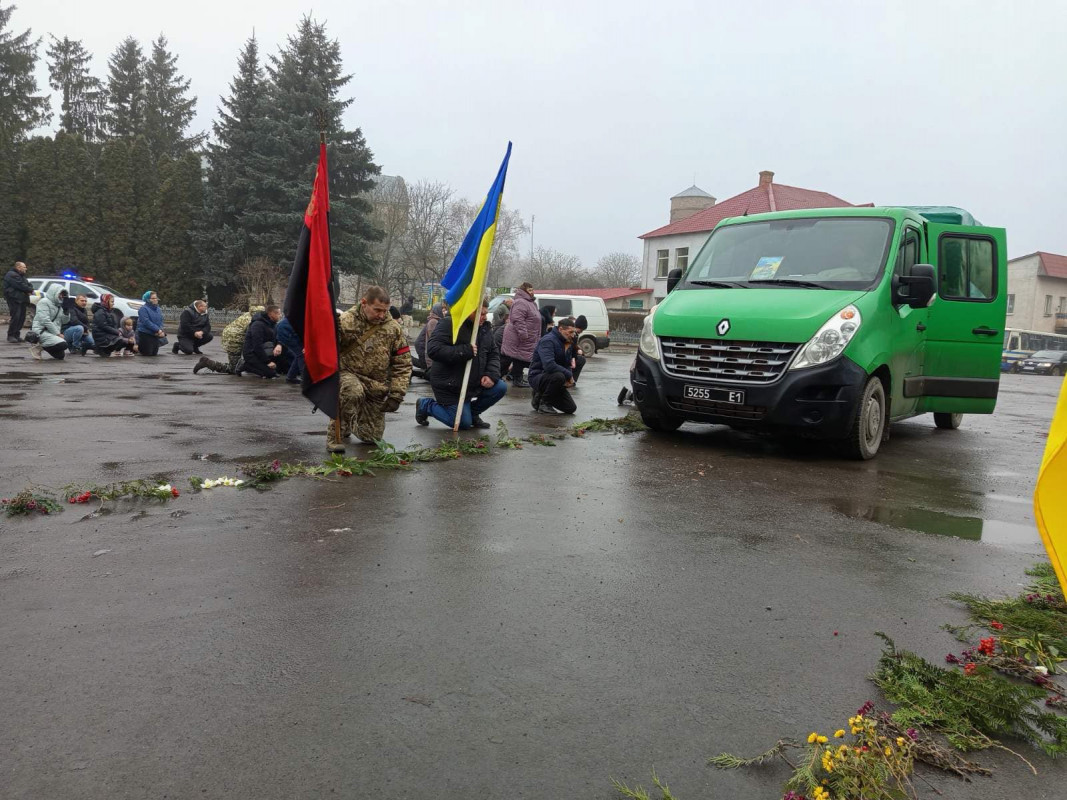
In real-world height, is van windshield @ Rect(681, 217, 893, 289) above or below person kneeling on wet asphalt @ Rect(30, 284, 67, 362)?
above

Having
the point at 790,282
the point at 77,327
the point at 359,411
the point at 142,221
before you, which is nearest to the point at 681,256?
the point at 142,221

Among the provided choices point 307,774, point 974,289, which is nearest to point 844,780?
point 307,774

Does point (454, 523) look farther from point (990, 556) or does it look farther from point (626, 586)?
point (990, 556)

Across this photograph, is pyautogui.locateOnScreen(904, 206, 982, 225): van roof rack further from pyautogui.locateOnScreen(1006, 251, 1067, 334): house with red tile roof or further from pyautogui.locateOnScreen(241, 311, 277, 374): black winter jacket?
pyautogui.locateOnScreen(1006, 251, 1067, 334): house with red tile roof

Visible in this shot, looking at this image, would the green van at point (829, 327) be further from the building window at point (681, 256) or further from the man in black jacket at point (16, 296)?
the building window at point (681, 256)

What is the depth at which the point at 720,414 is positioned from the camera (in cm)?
791

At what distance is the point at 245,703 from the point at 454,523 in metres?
2.46

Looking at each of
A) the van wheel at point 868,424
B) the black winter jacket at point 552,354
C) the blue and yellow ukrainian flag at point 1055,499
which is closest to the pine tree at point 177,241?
the black winter jacket at point 552,354

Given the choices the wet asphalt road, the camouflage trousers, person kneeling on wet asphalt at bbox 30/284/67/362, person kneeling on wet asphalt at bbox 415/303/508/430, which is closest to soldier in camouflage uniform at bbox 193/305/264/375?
person kneeling on wet asphalt at bbox 30/284/67/362

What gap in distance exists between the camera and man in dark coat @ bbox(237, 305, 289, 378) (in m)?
15.1

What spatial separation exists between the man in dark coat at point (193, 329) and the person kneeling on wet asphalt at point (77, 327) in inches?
79.7

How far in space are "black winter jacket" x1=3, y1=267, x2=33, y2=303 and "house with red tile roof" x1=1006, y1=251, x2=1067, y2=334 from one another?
61.5 meters

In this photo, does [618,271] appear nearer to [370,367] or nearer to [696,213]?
[696,213]

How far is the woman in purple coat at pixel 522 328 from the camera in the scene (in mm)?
15000
